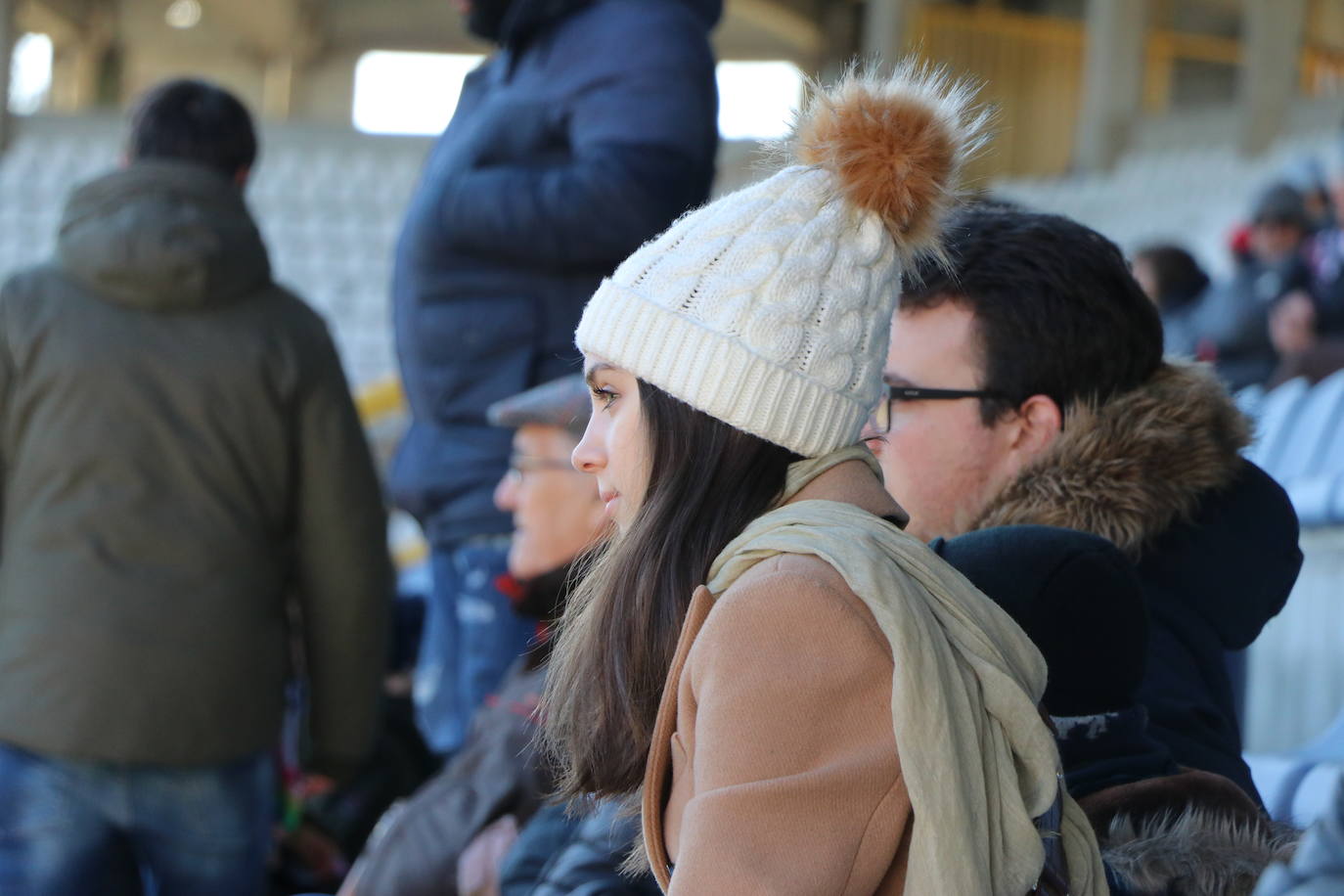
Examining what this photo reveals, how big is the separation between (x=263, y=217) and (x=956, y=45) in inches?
317

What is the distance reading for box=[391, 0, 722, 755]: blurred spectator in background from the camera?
9.23 ft

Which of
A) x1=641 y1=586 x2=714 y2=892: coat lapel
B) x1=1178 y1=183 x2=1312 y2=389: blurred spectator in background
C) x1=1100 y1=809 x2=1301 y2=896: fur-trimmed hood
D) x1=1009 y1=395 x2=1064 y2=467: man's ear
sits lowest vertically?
x1=1178 y1=183 x2=1312 y2=389: blurred spectator in background

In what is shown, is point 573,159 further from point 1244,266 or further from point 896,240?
point 1244,266

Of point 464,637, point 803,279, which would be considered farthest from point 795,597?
point 464,637

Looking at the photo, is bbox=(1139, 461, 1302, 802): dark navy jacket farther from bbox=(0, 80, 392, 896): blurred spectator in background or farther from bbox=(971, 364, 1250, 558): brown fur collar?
bbox=(0, 80, 392, 896): blurred spectator in background

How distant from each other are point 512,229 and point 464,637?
2.33 ft

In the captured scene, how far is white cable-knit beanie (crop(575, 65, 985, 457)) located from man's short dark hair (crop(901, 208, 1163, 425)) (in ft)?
1.42

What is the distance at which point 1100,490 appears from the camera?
1.69 m

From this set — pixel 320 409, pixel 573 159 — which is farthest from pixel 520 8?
pixel 320 409

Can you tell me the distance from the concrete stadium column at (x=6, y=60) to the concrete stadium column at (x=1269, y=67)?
38.1 ft

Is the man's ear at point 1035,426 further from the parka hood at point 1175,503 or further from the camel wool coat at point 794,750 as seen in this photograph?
the camel wool coat at point 794,750

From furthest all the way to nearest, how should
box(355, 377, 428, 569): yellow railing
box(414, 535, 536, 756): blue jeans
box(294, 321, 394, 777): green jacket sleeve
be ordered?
box(355, 377, 428, 569): yellow railing < box(414, 535, 536, 756): blue jeans < box(294, 321, 394, 777): green jacket sleeve

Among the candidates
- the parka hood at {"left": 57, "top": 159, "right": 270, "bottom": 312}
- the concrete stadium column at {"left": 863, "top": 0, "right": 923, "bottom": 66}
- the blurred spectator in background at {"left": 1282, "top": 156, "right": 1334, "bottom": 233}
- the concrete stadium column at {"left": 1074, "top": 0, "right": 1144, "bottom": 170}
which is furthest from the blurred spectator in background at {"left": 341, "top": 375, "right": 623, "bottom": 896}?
the concrete stadium column at {"left": 863, "top": 0, "right": 923, "bottom": 66}

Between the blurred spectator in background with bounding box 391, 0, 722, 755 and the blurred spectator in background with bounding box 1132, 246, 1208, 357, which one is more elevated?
the blurred spectator in background with bounding box 391, 0, 722, 755
